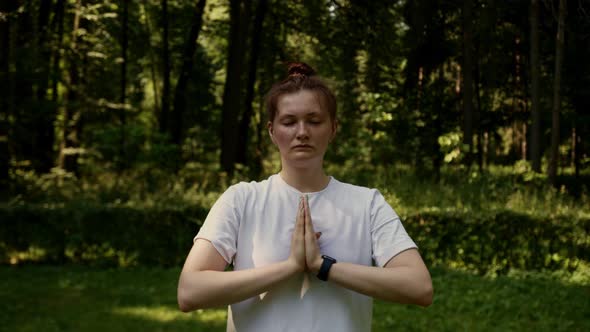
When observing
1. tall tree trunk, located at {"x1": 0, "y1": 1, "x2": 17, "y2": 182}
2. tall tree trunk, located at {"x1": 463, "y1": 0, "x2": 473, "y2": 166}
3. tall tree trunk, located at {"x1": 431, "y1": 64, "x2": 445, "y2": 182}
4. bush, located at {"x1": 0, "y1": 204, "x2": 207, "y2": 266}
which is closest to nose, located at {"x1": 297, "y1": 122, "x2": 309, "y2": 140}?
bush, located at {"x1": 0, "y1": 204, "x2": 207, "y2": 266}

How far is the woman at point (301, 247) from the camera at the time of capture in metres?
1.83

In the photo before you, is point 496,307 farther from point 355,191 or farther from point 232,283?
point 232,283

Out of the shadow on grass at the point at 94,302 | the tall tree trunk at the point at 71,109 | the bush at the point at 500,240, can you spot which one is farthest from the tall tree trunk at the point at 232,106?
the bush at the point at 500,240

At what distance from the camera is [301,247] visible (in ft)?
5.99

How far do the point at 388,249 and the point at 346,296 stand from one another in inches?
8.4

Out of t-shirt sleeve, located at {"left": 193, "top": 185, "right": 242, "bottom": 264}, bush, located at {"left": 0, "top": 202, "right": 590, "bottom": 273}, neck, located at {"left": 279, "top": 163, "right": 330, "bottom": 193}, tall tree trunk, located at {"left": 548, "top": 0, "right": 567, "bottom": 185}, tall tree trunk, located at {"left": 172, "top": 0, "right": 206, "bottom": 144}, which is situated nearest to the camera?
t-shirt sleeve, located at {"left": 193, "top": 185, "right": 242, "bottom": 264}

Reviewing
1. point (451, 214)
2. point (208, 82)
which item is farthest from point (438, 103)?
point (208, 82)

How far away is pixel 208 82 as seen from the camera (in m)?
26.3

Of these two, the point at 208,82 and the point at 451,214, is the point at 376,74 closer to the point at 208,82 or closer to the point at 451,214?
the point at 451,214

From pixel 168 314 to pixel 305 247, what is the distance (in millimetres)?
5498

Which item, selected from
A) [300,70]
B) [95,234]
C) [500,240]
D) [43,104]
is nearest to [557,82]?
[500,240]

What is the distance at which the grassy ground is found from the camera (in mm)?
6535

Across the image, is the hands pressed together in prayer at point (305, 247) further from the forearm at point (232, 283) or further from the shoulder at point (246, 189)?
the shoulder at point (246, 189)

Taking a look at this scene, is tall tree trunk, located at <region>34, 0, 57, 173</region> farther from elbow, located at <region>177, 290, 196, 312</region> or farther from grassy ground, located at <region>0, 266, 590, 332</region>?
elbow, located at <region>177, 290, 196, 312</region>
